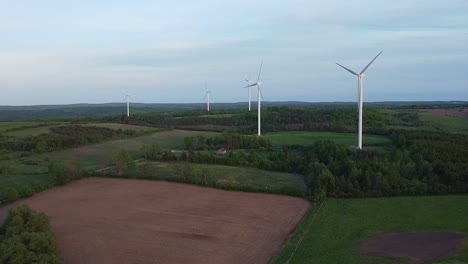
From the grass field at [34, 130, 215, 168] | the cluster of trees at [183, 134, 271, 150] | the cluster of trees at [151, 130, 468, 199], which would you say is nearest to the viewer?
the cluster of trees at [151, 130, 468, 199]

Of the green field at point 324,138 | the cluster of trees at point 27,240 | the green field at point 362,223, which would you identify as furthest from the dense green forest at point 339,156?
the cluster of trees at point 27,240

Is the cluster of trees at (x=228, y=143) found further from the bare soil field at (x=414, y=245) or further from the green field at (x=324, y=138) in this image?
the bare soil field at (x=414, y=245)

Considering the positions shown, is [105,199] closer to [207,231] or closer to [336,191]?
[207,231]

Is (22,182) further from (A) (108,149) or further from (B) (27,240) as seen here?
(B) (27,240)

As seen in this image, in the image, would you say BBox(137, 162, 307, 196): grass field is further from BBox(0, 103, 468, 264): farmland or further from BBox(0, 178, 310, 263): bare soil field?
BBox(0, 178, 310, 263): bare soil field

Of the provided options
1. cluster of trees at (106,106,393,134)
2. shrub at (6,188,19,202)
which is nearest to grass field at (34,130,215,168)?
cluster of trees at (106,106,393,134)
